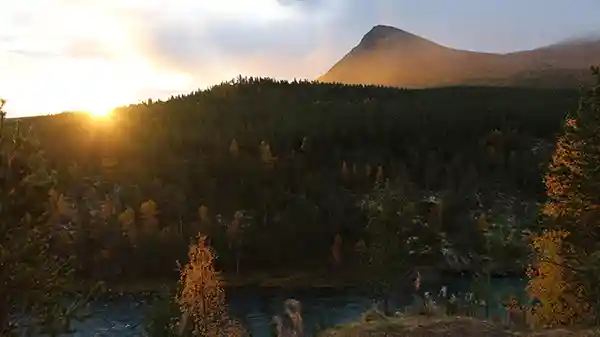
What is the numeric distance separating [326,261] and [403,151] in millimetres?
81625

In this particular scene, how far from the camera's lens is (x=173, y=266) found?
103562 millimetres

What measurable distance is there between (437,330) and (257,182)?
418ft

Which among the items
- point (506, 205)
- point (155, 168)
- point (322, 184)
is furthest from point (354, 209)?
point (155, 168)

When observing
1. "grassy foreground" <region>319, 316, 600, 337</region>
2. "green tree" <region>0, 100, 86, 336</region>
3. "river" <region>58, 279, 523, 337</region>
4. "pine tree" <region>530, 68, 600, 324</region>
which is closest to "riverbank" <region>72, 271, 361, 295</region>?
"river" <region>58, 279, 523, 337</region>

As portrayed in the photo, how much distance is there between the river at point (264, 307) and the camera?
222 ft

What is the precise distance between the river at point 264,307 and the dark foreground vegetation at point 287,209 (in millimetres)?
3834

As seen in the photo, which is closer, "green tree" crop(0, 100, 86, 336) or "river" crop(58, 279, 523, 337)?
"green tree" crop(0, 100, 86, 336)

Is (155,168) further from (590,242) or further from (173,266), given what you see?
(590,242)

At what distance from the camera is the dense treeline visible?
359ft

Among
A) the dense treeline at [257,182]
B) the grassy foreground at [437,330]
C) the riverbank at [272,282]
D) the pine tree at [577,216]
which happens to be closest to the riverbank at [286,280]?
Answer: the riverbank at [272,282]

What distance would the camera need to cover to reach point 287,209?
126250mm

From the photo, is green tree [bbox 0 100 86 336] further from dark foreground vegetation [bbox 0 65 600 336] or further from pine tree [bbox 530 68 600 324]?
pine tree [bbox 530 68 600 324]

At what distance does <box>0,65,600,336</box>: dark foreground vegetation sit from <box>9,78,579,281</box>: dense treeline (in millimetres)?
448

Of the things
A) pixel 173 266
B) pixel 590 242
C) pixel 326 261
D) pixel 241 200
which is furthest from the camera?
pixel 241 200
